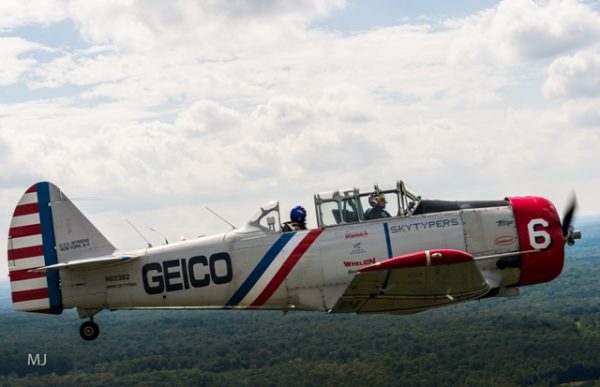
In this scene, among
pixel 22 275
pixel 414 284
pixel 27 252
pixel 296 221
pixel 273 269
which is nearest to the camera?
pixel 414 284

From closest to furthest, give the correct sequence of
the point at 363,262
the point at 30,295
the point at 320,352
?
1. the point at 363,262
2. the point at 30,295
3. the point at 320,352

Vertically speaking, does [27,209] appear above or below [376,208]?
above

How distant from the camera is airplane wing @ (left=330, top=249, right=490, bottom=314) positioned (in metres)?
11.9

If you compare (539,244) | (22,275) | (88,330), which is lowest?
(88,330)

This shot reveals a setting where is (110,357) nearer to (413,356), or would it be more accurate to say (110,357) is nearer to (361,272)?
(413,356)

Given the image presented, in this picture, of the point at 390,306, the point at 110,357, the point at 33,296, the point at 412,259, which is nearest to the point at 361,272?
the point at 412,259

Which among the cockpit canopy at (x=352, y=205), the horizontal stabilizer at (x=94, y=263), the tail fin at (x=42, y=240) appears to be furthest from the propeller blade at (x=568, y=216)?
the tail fin at (x=42, y=240)

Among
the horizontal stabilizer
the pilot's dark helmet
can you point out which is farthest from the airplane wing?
the horizontal stabilizer

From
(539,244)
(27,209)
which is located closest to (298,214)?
(539,244)

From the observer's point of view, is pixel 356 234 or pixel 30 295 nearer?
pixel 356 234

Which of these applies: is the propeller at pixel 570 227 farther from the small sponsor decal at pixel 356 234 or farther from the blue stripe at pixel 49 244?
the blue stripe at pixel 49 244

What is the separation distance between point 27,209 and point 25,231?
1.41ft

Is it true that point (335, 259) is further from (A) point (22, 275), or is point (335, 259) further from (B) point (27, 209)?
(B) point (27, 209)

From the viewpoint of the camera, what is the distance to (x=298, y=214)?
13930 millimetres
